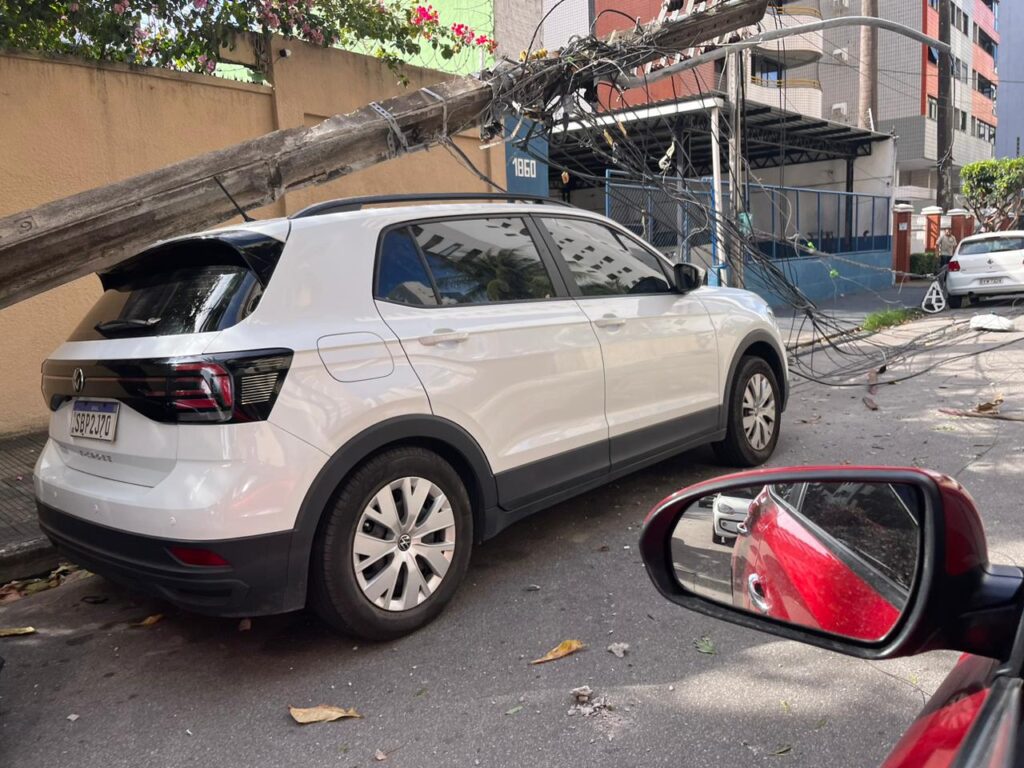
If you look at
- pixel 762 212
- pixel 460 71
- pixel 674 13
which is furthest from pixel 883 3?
pixel 674 13

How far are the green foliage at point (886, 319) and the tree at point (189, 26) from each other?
8590 mm

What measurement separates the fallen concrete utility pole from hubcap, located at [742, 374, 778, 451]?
2391 mm

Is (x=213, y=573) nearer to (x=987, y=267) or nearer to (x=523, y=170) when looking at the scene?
(x=523, y=170)

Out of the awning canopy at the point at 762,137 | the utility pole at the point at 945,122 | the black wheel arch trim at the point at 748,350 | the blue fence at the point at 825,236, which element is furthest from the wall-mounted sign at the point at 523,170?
the utility pole at the point at 945,122

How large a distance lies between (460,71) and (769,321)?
6736 mm

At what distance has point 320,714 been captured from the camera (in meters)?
2.80

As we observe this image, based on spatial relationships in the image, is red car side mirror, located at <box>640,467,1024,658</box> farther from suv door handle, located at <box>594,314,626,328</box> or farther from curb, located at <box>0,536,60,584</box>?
curb, located at <box>0,536,60,584</box>

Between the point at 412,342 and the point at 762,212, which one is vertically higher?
the point at 762,212

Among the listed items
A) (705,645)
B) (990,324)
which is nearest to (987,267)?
(990,324)

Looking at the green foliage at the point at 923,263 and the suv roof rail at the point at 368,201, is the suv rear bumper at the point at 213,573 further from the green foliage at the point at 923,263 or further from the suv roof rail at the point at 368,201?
the green foliage at the point at 923,263

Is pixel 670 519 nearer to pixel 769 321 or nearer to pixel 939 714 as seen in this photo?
pixel 939 714

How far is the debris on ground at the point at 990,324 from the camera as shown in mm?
12188

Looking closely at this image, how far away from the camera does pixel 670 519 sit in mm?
1596

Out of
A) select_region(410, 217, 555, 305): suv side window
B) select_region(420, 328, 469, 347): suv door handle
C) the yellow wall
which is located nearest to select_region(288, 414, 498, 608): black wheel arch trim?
select_region(420, 328, 469, 347): suv door handle
